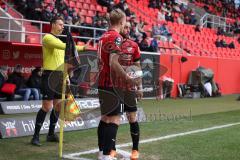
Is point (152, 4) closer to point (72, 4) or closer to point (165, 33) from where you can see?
point (165, 33)

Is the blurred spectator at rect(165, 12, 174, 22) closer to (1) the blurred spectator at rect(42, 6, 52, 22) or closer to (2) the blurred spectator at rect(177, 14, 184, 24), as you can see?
(2) the blurred spectator at rect(177, 14, 184, 24)

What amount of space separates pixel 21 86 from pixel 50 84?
663 centimetres

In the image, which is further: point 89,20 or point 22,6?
point 89,20

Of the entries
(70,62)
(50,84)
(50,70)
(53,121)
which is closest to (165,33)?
(53,121)

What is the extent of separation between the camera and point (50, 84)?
7184mm

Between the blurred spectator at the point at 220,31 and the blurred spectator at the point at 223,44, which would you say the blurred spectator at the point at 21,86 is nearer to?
the blurred spectator at the point at 223,44

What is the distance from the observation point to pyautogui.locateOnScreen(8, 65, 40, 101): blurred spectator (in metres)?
13.3

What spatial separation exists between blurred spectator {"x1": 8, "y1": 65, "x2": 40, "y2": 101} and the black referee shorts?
20.4 ft

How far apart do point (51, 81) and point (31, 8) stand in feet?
30.7

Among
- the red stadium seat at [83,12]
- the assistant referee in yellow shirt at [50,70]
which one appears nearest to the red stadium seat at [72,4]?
the red stadium seat at [83,12]

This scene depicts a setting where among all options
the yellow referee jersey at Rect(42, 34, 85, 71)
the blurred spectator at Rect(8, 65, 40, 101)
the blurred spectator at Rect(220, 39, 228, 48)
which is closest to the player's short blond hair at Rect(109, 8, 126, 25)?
the yellow referee jersey at Rect(42, 34, 85, 71)

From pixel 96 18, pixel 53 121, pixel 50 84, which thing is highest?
pixel 96 18

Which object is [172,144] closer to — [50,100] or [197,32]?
[50,100]

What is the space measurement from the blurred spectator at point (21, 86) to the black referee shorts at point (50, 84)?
6221 millimetres
